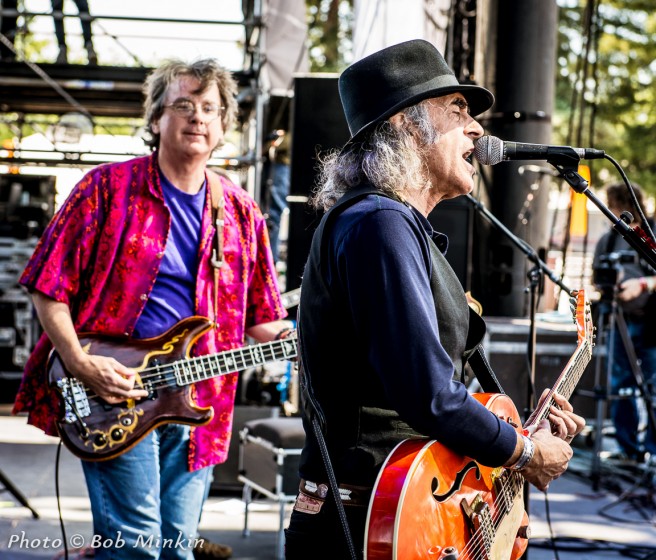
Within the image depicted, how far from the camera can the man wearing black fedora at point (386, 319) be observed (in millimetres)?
2010

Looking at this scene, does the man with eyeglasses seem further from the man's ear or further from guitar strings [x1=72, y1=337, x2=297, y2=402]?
the man's ear

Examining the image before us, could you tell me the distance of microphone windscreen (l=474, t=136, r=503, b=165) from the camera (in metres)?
2.69

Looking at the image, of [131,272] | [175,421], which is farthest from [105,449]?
[131,272]

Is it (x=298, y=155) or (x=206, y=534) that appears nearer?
(x=206, y=534)

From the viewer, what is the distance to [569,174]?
2.79 m

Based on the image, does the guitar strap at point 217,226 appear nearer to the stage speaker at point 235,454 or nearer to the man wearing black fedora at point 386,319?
the man wearing black fedora at point 386,319

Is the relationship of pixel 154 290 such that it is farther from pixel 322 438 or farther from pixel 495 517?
pixel 495 517

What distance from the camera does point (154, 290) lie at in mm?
3303

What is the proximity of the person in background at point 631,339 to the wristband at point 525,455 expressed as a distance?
5533 mm

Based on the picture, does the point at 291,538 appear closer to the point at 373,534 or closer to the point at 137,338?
Answer: the point at 373,534

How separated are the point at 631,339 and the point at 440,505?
6.20 meters

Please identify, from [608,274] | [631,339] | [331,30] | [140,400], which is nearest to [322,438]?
[140,400]

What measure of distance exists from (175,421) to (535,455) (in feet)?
4.87

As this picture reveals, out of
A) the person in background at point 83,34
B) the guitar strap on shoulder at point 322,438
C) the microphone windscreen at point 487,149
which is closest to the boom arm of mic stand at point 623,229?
the microphone windscreen at point 487,149
